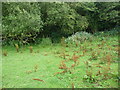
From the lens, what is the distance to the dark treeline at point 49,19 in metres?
9.33

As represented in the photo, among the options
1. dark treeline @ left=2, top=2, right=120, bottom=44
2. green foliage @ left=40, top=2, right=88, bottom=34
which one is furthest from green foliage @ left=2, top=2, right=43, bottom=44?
green foliage @ left=40, top=2, right=88, bottom=34

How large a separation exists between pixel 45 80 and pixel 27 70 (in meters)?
1.48

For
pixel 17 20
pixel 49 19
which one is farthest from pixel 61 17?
pixel 17 20

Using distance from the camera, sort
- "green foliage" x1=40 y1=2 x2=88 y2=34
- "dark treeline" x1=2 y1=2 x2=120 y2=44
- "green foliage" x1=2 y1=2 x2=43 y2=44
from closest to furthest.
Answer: "green foliage" x1=2 y1=2 x2=43 y2=44 → "dark treeline" x1=2 y1=2 x2=120 y2=44 → "green foliage" x1=40 y1=2 x2=88 y2=34

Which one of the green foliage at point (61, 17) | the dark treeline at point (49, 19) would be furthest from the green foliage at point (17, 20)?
the green foliage at point (61, 17)

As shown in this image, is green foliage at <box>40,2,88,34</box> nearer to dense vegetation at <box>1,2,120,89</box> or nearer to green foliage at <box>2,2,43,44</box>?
dense vegetation at <box>1,2,120,89</box>

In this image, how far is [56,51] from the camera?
32.4 ft

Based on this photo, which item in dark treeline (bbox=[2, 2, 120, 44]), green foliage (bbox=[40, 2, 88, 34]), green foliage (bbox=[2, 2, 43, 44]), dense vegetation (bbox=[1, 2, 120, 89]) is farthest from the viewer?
green foliage (bbox=[40, 2, 88, 34])

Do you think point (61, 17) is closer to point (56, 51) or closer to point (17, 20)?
point (56, 51)

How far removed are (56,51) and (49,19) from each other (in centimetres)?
422

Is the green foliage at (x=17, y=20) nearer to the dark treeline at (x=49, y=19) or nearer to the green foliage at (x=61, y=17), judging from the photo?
the dark treeline at (x=49, y=19)

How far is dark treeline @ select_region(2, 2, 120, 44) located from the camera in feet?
30.6

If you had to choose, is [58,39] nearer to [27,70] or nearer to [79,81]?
[27,70]

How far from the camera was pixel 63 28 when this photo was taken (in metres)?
13.8
